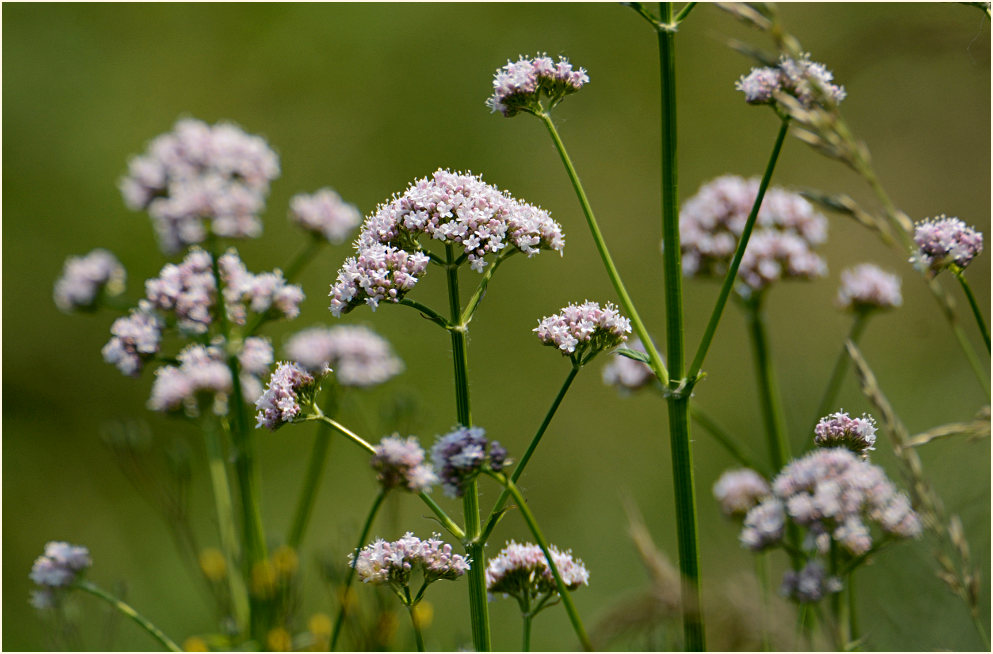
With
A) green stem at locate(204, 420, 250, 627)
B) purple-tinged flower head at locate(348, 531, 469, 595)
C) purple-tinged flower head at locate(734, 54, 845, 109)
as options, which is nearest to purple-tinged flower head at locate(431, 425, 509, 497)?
purple-tinged flower head at locate(348, 531, 469, 595)

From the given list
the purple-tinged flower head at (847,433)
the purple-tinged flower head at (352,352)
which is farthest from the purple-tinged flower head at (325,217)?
the purple-tinged flower head at (847,433)

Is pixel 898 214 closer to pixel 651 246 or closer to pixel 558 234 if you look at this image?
pixel 558 234

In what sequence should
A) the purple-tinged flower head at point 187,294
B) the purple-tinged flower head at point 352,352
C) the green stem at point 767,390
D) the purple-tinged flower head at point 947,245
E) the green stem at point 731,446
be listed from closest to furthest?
the purple-tinged flower head at point 947,245 < the purple-tinged flower head at point 187,294 < the green stem at point 731,446 < the green stem at point 767,390 < the purple-tinged flower head at point 352,352

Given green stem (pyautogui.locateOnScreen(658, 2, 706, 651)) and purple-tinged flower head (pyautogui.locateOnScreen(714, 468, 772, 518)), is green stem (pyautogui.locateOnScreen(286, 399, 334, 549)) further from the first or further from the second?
purple-tinged flower head (pyautogui.locateOnScreen(714, 468, 772, 518))

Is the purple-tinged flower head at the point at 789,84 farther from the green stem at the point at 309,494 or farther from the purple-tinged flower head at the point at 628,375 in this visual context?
the green stem at the point at 309,494

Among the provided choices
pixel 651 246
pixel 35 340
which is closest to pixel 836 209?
pixel 651 246

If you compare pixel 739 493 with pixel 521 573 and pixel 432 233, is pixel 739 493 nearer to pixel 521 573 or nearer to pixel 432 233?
pixel 521 573
